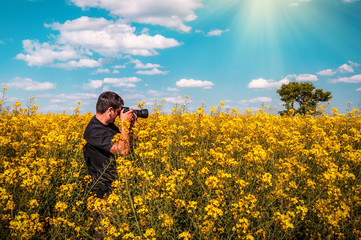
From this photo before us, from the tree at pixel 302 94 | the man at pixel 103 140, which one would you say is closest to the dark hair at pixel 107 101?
the man at pixel 103 140

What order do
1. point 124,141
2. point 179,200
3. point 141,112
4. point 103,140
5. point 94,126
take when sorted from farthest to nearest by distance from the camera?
1. point 141,112
2. point 94,126
3. point 103,140
4. point 124,141
5. point 179,200

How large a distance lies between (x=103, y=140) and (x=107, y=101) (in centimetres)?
64

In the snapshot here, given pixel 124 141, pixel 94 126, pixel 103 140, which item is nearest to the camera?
pixel 124 141

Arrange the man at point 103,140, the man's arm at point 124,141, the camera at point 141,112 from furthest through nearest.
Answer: the camera at point 141,112, the man at point 103,140, the man's arm at point 124,141

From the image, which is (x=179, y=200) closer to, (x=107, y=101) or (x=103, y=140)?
(x=103, y=140)

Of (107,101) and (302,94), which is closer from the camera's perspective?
(107,101)

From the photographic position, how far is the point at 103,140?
10.8 ft

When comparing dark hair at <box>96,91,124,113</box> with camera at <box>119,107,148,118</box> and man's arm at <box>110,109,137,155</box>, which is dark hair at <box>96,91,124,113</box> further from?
man's arm at <box>110,109,137,155</box>

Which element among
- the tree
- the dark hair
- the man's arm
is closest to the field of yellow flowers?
the man's arm

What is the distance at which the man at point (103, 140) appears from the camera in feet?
10.7

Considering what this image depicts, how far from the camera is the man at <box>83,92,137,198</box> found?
3266mm

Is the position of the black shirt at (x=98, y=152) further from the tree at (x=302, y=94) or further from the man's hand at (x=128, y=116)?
the tree at (x=302, y=94)

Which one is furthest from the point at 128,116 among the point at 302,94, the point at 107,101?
the point at 302,94

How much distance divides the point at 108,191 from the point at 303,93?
4372 cm
